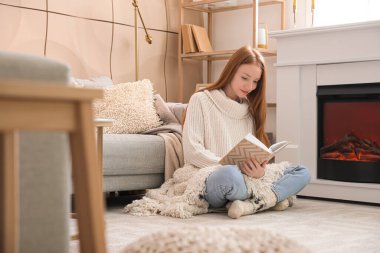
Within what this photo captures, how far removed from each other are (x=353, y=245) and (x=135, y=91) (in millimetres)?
1796

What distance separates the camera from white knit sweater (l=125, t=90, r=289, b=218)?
2.91 m

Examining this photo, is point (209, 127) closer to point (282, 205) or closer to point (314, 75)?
point (282, 205)

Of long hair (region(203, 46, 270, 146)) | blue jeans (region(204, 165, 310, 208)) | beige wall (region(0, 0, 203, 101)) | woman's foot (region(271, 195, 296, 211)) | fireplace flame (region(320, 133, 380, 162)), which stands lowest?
woman's foot (region(271, 195, 296, 211))

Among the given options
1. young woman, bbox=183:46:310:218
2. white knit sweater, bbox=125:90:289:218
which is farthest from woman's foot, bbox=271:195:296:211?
white knit sweater, bbox=125:90:289:218

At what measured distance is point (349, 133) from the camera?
351 cm

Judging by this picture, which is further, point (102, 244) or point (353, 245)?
point (353, 245)

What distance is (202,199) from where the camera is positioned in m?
2.93

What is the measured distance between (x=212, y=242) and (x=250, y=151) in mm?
1515

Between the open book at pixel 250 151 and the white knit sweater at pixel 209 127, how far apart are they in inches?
8.1

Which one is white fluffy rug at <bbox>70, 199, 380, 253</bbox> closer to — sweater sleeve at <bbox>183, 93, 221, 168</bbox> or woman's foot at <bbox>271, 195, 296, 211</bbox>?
woman's foot at <bbox>271, 195, 296, 211</bbox>

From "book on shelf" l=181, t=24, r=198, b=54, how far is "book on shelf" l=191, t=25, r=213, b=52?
3cm

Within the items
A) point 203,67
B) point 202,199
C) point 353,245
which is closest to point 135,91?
point 202,199

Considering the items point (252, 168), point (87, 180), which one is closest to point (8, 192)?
point (87, 180)

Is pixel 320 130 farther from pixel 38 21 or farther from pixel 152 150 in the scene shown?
pixel 38 21
